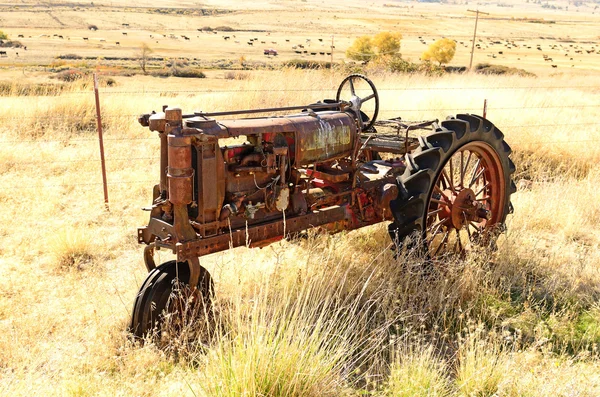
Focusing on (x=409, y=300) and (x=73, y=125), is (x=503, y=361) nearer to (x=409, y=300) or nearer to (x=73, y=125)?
(x=409, y=300)

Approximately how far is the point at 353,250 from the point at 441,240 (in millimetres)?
873

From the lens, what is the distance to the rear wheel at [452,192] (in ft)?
16.6

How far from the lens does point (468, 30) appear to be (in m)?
89.8

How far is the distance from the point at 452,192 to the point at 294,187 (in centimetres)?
169

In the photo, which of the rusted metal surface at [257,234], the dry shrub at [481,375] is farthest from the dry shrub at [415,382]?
the rusted metal surface at [257,234]

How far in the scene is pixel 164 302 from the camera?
4168 mm

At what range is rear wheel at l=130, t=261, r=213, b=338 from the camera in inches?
162

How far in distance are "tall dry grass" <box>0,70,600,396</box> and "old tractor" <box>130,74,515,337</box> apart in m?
0.34

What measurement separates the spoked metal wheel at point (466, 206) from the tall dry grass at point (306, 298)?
32cm

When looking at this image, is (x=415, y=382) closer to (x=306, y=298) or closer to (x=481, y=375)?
(x=481, y=375)

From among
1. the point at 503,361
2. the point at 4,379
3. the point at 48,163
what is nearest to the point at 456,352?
the point at 503,361

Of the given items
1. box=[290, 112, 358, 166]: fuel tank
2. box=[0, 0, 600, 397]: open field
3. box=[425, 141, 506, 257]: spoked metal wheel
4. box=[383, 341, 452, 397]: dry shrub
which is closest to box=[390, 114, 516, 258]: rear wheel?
box=[425, 141, 506, 257]: spoked metal wheel

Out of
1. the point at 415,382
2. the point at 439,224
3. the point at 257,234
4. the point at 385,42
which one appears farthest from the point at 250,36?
the point at 415,382

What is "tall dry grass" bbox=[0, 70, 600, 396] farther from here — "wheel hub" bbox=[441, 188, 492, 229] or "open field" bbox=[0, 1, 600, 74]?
"open field" bbox=[0, 1, 600, 74]
